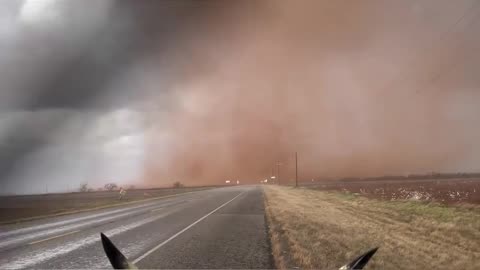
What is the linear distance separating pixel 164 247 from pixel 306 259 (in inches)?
182

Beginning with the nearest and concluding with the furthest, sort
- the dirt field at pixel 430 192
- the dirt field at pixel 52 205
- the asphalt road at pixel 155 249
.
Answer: the asphalt road at pixel 155 249, the dirt field at pixel 430 192, the dirt field at pixel 52 205


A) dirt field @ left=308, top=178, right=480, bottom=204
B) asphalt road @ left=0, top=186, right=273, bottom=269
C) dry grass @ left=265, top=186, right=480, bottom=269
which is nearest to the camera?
asphalt road @ left=0, top=186, right=273, bottom=269

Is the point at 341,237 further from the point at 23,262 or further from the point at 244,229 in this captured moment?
the point at 23,262

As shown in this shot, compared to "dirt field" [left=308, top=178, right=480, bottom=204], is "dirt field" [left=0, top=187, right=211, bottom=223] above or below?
below

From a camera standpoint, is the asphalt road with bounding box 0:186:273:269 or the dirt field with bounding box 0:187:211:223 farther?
the dirt field with bounding box 0:187:211:223

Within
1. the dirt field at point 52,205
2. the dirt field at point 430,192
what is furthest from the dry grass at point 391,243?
the dirt field at point 52,205

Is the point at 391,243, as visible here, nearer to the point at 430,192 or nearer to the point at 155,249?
the point at 155,249

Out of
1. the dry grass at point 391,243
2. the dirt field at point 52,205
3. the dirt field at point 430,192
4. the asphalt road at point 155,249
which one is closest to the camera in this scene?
the asphalt road at point 155,249

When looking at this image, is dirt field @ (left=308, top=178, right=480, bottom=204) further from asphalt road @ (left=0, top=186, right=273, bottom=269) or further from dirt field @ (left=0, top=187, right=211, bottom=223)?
dirt field @ (left=0, top=187, right=211, bottom=223)

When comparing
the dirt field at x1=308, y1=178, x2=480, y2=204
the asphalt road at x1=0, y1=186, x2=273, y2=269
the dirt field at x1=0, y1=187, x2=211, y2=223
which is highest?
the asphalt road at x1=0, y1=186, x2=273, y2=269

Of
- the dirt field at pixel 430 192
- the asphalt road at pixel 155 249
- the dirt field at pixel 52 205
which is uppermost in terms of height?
the asphalt road at pixel 155 249

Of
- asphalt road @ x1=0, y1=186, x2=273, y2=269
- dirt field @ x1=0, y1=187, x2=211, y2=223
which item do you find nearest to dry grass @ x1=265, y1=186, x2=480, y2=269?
asphalt road @ x1=0, y1=186, x2=273, y2=269

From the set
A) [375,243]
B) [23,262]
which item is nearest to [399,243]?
[375,243]

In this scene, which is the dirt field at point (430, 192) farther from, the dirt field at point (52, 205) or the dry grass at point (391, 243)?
the dirt field at point (52, 205)
